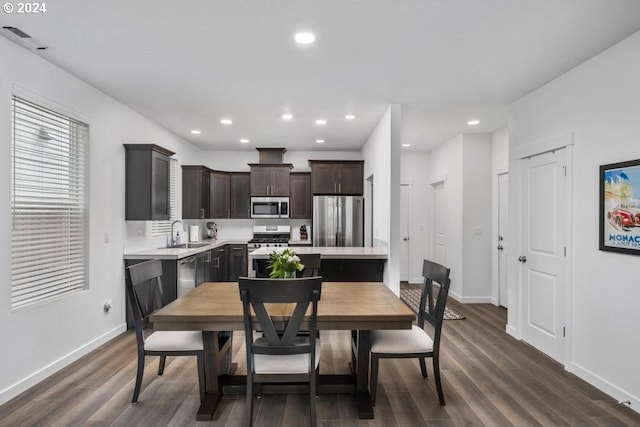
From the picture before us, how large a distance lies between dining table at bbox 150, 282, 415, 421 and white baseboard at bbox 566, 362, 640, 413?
5.79 feet

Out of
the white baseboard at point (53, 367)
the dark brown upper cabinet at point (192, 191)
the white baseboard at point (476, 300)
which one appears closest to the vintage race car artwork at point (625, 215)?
the white baseboard at point (476, 300)

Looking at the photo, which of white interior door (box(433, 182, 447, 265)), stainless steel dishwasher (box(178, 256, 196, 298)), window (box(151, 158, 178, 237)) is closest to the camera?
stainless steel dishwasher (box(178, 256, 196, 298))

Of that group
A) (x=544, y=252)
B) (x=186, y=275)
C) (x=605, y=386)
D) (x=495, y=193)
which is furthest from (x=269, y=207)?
(x=605, y=386)

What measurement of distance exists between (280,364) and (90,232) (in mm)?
2638

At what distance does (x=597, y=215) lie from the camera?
2918 mm

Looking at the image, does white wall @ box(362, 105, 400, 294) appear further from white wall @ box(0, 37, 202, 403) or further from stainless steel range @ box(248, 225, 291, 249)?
white wall @ box(0, 37, 202, 403)

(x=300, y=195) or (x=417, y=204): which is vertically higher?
(x=300, y=195)

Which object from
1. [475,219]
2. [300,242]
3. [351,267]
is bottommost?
[351,267]

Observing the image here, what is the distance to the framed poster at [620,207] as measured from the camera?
2545 mm

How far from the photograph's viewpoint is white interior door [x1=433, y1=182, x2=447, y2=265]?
6551 mm

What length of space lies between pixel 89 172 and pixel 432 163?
18.9ft

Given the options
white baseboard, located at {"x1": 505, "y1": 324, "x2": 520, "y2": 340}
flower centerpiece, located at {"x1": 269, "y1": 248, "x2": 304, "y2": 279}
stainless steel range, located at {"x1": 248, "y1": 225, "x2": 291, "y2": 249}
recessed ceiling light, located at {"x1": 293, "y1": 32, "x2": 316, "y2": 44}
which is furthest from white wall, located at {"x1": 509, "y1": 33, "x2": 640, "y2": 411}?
stainless steel range, located at {"x1": 248, "y1": 225, "x2": 291, "y2": 249}

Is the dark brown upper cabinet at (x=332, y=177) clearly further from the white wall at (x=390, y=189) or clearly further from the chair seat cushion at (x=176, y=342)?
the chair seat cushion at (x=176, y=342)

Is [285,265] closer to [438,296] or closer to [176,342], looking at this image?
[176,342]
